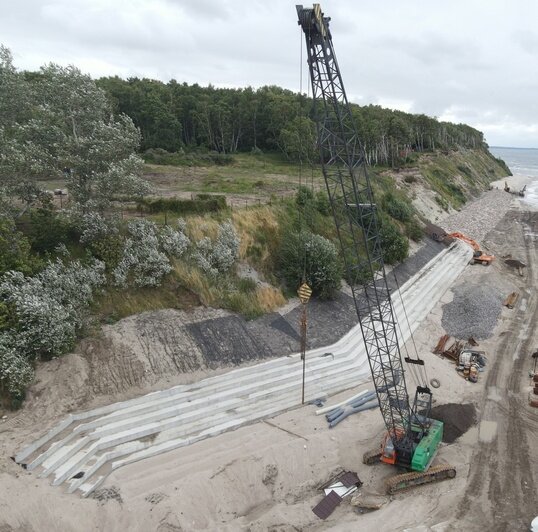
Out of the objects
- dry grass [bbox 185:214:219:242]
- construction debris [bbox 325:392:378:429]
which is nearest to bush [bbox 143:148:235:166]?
dry grass [bbox 185:214:219:242]

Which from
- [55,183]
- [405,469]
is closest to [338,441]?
[405,469]

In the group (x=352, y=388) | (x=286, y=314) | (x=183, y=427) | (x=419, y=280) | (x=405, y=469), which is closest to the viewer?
(x=405, y=469)

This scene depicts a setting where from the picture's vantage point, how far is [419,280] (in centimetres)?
4088

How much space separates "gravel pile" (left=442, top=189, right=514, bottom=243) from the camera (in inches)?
2436

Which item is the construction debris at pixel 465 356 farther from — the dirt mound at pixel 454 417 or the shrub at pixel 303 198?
the shrub at pixel 303 198

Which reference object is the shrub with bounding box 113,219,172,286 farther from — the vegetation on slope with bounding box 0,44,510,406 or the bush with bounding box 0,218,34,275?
the bush with bounding box 0,218,34,275

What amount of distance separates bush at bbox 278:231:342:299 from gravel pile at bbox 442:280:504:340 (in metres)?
9.66

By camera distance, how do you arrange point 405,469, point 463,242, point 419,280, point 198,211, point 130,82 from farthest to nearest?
point 130,82
point 463,242
point 419,280
point 198,211
point 405,469

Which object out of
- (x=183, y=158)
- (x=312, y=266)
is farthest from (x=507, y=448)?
(x=183, y=158)

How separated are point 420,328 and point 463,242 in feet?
78.5

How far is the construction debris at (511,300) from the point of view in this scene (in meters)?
36.9

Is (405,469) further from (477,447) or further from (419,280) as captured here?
(419,280)

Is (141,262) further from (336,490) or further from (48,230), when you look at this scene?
(336,490)

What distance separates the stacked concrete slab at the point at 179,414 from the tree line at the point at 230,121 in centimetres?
4427
